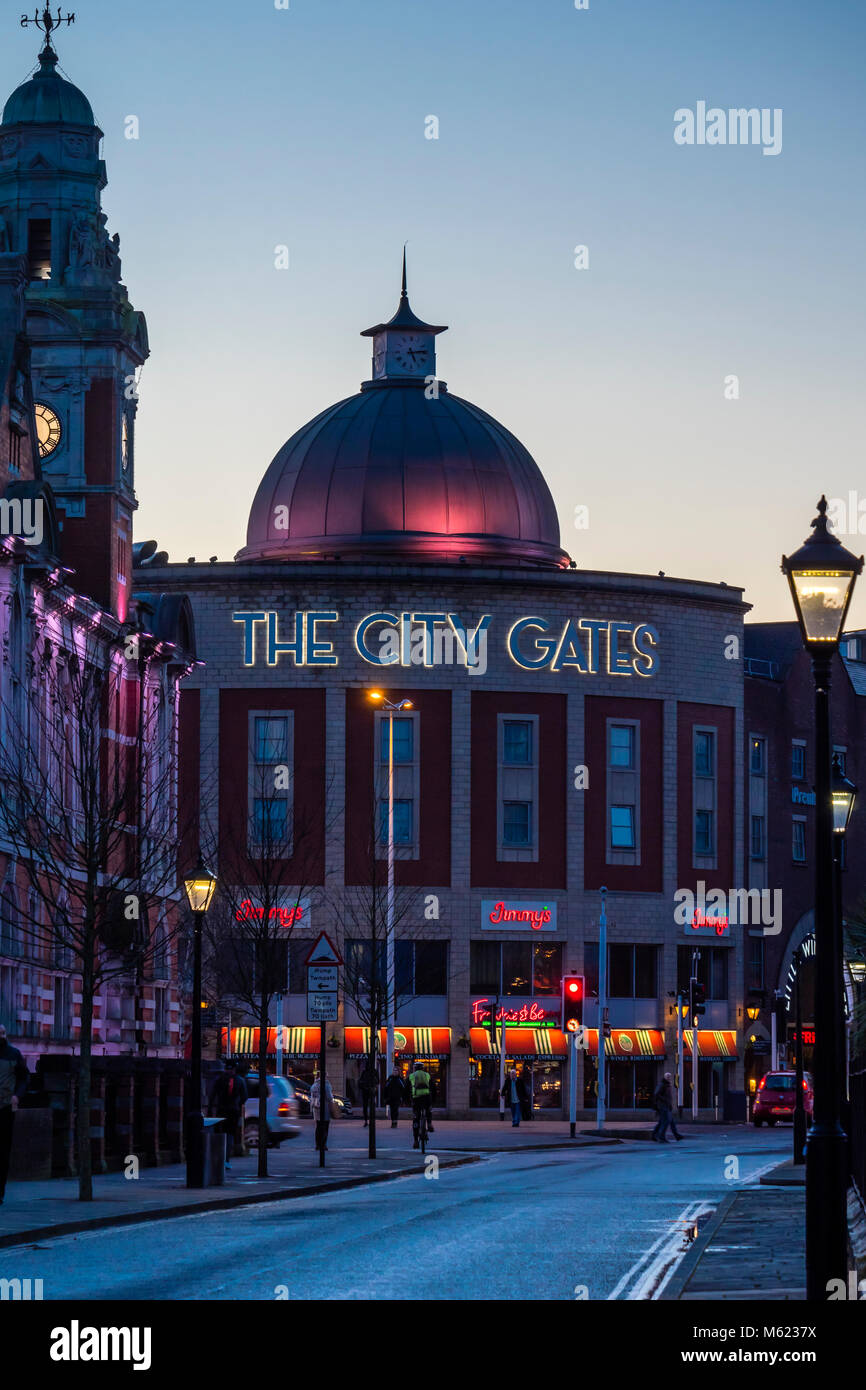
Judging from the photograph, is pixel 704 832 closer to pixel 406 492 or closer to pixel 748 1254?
pixel 406 492

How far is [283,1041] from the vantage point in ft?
273

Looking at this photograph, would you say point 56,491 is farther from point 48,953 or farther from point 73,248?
point 48,953

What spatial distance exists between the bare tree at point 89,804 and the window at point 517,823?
27048 mm

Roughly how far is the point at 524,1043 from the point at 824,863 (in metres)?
69.7

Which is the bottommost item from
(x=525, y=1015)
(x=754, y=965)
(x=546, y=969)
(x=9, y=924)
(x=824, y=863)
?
(x=525, y=1015)

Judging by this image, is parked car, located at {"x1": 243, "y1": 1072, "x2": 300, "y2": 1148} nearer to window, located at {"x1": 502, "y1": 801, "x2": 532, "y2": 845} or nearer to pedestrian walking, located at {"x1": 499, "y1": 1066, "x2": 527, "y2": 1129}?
pedestrian walking, located at {"x1": 499, "y1": 1066, "x2": 527, "y2": 1129}

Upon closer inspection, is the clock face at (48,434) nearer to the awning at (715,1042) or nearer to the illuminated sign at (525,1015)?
the illuminated sign at (525,1015)

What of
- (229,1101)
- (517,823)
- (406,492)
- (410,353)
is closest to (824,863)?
(229,1101)

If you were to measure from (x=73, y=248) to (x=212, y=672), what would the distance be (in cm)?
3005

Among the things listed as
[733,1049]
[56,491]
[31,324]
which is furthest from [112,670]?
[733,1049]

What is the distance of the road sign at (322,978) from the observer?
36.7 meters

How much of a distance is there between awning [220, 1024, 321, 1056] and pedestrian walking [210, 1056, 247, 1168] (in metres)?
37.5
